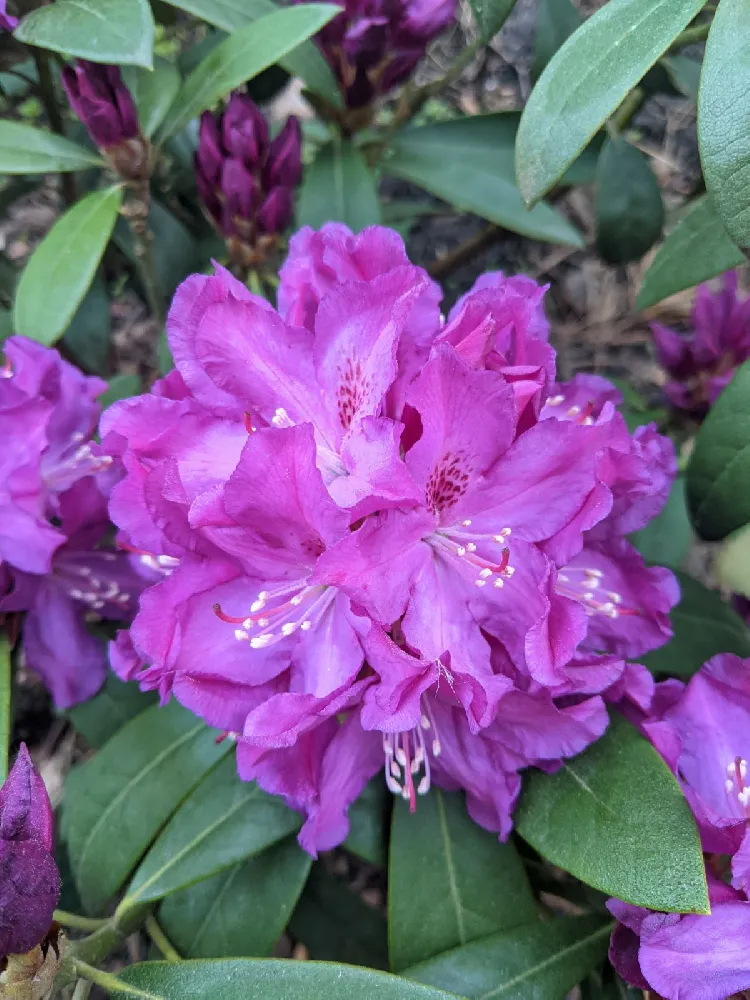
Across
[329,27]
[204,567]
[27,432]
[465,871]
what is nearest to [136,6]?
[329,27]

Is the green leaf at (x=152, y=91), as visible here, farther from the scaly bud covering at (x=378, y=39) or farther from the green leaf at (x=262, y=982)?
the green leaf at (x=262, y=982)

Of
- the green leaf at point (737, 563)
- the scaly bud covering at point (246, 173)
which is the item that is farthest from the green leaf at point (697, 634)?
the scaly bud covering at point (246, 173)

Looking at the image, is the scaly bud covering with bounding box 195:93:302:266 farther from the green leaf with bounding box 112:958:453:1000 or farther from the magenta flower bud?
the green leaf with bounding box 112:958:453:1000

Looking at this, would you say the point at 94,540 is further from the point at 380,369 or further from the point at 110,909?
the point at 110,909

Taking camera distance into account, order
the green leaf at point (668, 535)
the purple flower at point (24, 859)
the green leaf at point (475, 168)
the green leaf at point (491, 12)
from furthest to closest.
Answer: the green leaf at point (668, 535) < the green leaf at point (475, 168) < the green leaf at point (491, 12) < the purple flower at point (24, 859)

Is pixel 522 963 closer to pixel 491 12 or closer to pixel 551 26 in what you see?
pixel 491 12

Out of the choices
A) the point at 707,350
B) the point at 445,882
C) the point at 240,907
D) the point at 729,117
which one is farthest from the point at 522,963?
the point at 707,350
